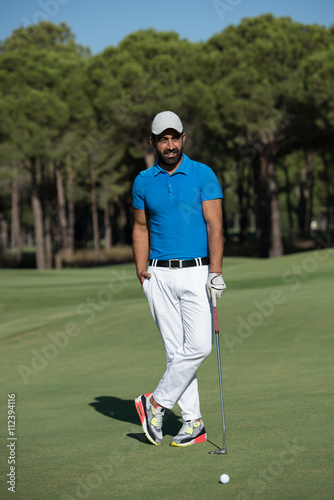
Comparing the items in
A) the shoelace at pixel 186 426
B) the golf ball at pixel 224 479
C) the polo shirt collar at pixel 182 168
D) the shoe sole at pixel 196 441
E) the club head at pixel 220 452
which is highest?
the polo shirt collar at pixel 182 168

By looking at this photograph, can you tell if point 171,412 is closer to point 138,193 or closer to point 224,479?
point 138,193

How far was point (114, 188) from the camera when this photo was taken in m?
49.1

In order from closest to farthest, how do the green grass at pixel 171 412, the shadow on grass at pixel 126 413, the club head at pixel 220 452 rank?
the green grass at pixel 171 412
the club head at pixel 220 452
the shadow on grass at pixel 126 413

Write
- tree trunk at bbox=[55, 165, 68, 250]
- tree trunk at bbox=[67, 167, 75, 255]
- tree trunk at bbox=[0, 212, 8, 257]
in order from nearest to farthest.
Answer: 1. tree trunk at bbox=[55, 165, 68, 250]
2. tree trunk at bbox=[67, 167, 75, 255]
3. tree trunk at bbox=[0, 212, 8, 257]

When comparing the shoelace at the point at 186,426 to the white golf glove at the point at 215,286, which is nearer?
the white golf glove at the point at 215,286

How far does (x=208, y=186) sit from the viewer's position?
5301 millimetres

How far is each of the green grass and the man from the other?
12.2 inches

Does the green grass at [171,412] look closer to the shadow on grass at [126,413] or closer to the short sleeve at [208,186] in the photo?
the shadow on grass at [126,413]

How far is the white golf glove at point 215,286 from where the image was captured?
5152 millimetres

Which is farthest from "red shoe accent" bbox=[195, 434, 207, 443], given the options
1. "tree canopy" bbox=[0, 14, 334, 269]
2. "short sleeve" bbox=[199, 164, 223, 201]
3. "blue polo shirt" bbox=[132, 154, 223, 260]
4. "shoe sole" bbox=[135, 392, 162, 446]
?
"tree canopy" bbox=[0, 14, 334, 269]

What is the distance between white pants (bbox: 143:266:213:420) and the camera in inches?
209

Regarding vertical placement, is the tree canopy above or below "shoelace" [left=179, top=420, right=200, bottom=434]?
above

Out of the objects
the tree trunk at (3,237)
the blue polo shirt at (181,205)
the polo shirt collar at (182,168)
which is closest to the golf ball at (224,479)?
the blue polo shirt at (181,205)

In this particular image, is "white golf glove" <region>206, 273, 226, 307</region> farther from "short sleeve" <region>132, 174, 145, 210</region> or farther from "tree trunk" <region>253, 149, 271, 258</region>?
"tree trunk" <region>253, 149, 271, 258</region>
